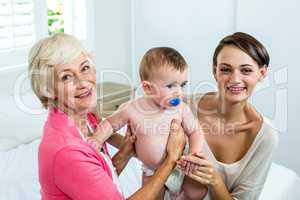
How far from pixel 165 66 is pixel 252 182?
19.7 inches

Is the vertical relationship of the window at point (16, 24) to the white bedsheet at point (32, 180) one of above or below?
above

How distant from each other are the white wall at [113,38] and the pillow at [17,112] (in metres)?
0.87

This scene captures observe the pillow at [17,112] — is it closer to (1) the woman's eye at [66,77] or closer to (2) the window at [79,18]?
(2) the window at [79,18]

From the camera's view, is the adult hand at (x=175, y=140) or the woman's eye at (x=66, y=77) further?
the adult hand at (x=175, y=140)

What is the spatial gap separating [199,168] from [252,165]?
0.24 meters

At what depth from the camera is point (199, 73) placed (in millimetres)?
3445

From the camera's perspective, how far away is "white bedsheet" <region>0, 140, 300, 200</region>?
1844mm

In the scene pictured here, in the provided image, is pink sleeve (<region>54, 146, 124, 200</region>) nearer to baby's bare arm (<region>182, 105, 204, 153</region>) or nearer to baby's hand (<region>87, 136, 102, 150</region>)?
baby's hand (<region>87, 136, 102, 150</region>)

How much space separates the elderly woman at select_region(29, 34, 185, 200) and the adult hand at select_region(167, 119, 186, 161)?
9 centimetres

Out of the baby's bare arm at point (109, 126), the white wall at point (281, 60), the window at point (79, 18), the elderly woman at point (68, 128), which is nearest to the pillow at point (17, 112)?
the window at point (79, 18)

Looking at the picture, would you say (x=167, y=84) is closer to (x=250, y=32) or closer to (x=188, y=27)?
(x=250, y=32)

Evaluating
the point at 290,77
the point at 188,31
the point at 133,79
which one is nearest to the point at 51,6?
the point at 133,79

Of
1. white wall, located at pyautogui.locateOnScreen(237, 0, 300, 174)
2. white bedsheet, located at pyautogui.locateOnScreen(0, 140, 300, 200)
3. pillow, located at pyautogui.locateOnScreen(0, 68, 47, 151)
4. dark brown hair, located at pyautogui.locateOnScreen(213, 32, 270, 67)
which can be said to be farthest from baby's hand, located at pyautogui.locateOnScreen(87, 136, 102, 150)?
white wall, located at pyautogui.locateOnScreen(237, 0, 300, 174)

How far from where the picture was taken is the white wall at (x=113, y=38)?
3.41m
